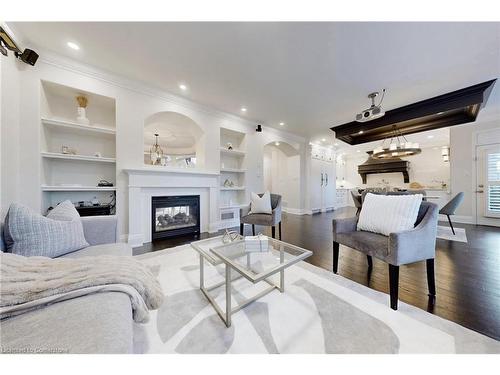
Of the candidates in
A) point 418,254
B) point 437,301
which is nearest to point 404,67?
point 418,254

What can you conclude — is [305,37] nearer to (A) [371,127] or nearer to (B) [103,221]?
(B) [103,221]

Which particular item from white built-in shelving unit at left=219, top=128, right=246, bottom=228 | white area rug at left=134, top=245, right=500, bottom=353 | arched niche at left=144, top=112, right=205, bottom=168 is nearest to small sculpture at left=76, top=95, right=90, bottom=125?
arched niche at left=144, top=112, right=205, bottom=168

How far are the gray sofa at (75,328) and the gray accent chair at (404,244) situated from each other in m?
1.65

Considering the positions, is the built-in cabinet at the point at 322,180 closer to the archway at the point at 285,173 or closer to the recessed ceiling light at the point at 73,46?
the archway at the point at 285,173

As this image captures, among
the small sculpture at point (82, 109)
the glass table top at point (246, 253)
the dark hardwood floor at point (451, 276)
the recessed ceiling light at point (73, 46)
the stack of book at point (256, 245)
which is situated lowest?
the dark hardwood floor at point (451, 276)

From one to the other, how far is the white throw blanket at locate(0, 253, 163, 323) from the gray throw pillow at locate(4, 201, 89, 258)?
306 millimetres

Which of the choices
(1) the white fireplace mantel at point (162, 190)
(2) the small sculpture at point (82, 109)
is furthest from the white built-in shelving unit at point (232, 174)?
(2) the small sculpture at point (82, 109)

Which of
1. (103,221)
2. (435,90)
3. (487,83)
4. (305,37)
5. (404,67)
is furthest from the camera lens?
(435,90)

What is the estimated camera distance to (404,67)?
2348 millimetres

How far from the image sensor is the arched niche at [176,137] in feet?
11.2

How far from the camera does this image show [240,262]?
61.9 inches

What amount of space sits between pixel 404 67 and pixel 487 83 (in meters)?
1.58

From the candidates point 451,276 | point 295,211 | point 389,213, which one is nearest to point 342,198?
point 295,211
